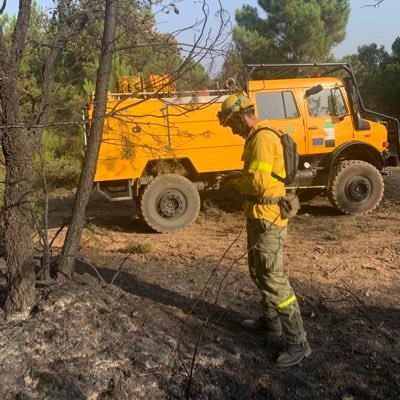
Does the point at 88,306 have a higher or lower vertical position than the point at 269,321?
higher

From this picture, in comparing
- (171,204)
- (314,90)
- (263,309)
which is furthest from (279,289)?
(314,90)

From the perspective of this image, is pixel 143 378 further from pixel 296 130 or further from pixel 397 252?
pixel 296 130

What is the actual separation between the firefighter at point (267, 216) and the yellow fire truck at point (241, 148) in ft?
13.0

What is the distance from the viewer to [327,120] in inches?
330

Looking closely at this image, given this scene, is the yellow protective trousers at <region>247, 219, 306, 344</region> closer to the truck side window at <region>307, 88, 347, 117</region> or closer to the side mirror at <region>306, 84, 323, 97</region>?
the side mirror at <region>306, 84, 323, 97</region>

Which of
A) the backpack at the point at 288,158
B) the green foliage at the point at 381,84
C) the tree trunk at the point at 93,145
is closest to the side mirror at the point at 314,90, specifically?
the tree trunk at the point at 93,145

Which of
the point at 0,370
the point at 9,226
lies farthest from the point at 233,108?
the point at 0,370

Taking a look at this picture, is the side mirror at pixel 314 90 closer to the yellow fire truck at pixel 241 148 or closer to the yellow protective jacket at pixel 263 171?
the yellow fire truck at pixel 241 148

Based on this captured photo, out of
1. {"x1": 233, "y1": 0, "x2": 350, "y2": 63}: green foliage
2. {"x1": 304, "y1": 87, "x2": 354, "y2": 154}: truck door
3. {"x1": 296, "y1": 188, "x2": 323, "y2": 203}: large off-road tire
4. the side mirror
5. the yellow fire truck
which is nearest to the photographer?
the yellow fire truck

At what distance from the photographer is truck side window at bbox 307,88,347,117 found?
8391 mm

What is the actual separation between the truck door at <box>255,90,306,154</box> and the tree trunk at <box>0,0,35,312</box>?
5073 mm

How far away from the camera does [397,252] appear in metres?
6.03

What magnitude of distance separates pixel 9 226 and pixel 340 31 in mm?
15928

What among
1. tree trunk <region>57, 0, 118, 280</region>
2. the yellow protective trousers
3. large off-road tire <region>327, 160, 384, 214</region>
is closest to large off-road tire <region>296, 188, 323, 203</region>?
large off-road tire <region>327, 160, 384, 214</region>
